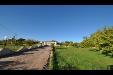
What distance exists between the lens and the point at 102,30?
1323 inches

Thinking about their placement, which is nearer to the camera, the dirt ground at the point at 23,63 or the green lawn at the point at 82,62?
the green lawn at the point at 82,62

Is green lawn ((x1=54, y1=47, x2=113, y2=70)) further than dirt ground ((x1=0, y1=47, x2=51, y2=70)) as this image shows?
No

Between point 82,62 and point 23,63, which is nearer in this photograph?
point 23,63

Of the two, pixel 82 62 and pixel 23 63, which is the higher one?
pixel 23 63
